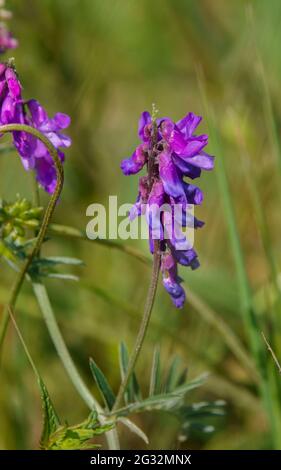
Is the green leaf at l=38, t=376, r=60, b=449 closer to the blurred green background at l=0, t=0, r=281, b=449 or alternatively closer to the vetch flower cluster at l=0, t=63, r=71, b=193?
the vetch flower cluster at l=0, t=63, r=71, b=193

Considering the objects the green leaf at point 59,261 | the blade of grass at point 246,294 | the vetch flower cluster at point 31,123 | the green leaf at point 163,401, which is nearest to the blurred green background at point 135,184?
the blade of grass at point 246,294

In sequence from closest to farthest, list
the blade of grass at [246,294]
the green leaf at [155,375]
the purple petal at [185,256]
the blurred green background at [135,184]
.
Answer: the purple petal at [185,256] < the green leaf at [155,375] < the blade of grass at [246,294] < the blurred green background at [135,184]

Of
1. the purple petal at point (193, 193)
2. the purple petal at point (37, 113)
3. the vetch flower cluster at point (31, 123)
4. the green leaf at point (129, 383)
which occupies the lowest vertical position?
the green leaf at point (129, 383)

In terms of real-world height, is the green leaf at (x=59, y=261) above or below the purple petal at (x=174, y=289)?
above

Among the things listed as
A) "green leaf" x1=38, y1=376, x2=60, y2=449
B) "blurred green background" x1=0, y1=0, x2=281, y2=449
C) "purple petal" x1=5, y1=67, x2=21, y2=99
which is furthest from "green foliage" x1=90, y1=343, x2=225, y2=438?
"purple petal" x1=5, y1=67, x2=21, y2=99

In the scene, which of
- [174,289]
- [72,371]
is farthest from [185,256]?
[72,371]

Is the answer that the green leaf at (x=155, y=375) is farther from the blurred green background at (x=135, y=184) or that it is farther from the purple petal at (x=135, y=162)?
→ the purple petal at (x=135, y=162)

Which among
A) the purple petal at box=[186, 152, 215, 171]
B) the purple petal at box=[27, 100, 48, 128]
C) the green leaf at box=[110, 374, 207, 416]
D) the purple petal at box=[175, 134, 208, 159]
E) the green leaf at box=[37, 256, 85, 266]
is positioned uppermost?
the purple petal at box=[27, 100, 48, 128]
